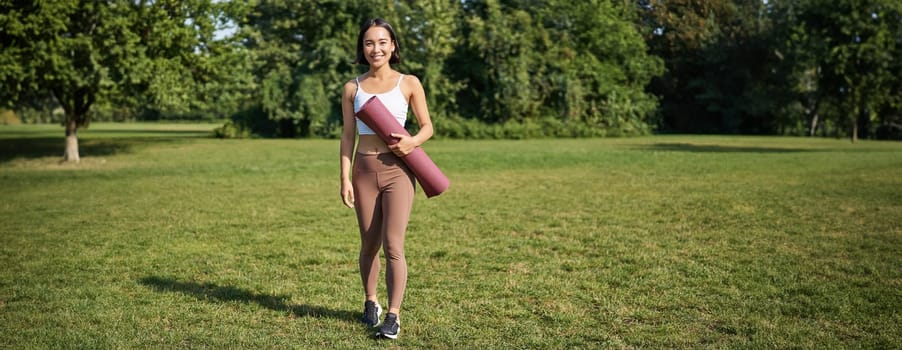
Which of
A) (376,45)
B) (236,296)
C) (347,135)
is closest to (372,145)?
(347,135)

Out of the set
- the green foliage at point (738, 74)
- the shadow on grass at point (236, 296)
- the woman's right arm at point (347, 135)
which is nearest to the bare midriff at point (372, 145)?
the woman's right arm at point (347, 135)

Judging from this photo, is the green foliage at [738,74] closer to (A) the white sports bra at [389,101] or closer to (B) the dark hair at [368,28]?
(B) the dark hair at [368,28]

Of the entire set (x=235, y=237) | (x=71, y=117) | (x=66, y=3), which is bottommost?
(x=235, y=237)

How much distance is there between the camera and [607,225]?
9.55 metres

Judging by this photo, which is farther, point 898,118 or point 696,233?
point 898,118

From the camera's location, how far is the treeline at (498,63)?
66.8 ft

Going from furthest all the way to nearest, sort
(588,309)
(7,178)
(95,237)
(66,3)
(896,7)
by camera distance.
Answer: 1. (896,7)
2. (66,3)
3. (7,178)
4. (95,237)
5. (588,309)

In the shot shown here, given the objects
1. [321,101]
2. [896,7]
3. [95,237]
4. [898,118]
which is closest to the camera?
[95,237]

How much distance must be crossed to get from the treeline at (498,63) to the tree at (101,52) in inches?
2.3

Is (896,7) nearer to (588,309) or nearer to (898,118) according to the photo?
(898,118)

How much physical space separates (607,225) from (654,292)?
3.71 m

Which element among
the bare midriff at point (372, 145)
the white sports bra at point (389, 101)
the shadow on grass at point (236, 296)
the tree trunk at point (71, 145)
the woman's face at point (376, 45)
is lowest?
the shadow on grass at point (236, 296)

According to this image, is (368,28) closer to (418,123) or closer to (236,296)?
(418,123)

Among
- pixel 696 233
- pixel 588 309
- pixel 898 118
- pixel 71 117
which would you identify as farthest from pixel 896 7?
pixel 71 117
